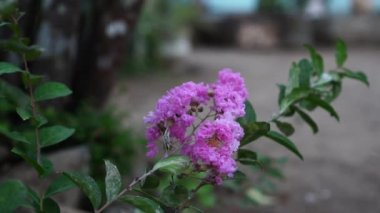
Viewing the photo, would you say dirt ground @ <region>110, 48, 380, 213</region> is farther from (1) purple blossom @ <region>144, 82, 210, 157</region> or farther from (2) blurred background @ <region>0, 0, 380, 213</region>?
(1) purple blossom @ <region>144, 82, 210, 157</region>

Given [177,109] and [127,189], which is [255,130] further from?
[127,189]

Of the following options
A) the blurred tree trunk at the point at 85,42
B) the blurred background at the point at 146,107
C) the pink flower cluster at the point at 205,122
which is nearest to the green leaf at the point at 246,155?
the pink flower cluster at the point at 205,122

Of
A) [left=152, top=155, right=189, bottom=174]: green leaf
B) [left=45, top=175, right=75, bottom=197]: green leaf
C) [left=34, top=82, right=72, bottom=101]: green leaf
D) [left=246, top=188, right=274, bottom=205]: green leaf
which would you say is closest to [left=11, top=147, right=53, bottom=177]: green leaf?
[left=45, top=175, right=75, bottom=197]: green leaf

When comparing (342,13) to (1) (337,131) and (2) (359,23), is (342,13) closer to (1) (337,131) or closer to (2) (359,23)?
(2) (359,23)

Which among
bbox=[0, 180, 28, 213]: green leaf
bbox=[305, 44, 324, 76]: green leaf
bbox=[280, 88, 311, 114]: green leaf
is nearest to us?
bbox=[0, 180, 28, 213]: green leaf

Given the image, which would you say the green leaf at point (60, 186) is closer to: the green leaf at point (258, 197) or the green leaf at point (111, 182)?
the green leaf at point (111, 182)

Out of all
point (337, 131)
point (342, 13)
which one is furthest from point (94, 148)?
point (342, 13)
